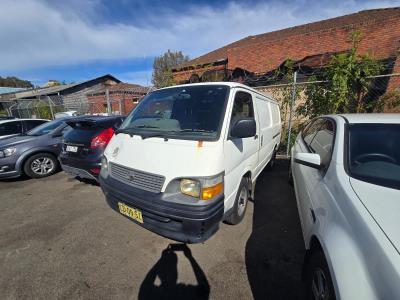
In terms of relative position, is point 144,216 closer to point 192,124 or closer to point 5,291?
point 192,124

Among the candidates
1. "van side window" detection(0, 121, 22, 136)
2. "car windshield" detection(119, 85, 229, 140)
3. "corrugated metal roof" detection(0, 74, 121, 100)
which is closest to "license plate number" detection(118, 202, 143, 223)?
"car windshield" detection(119, 85, 229, 140)

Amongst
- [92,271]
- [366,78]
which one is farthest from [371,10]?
[92,271]

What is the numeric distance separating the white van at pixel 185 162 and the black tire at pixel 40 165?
11.9 feet

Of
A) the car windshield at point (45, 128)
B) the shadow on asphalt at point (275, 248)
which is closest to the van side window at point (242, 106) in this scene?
the shadow on asphalt at point (275, 248)

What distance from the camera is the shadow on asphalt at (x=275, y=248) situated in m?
2.03

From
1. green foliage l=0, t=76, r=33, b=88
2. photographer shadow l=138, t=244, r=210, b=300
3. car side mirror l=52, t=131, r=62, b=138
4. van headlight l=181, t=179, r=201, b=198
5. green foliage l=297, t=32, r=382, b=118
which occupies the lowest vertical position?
photographer shadow l=138, t=244, r=210, b=300

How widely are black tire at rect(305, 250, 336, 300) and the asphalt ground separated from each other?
37cm

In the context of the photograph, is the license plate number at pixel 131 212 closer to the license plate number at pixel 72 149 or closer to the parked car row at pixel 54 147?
the parked car row at pixel 54 147

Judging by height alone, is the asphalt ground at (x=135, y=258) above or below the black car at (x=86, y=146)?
below

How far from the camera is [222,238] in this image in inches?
109

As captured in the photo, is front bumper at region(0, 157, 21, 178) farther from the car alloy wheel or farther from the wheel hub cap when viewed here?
the wheel hub cap

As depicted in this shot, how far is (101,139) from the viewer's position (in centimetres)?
395

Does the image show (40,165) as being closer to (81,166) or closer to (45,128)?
(45,128)

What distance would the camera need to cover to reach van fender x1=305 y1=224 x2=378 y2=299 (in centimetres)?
105
